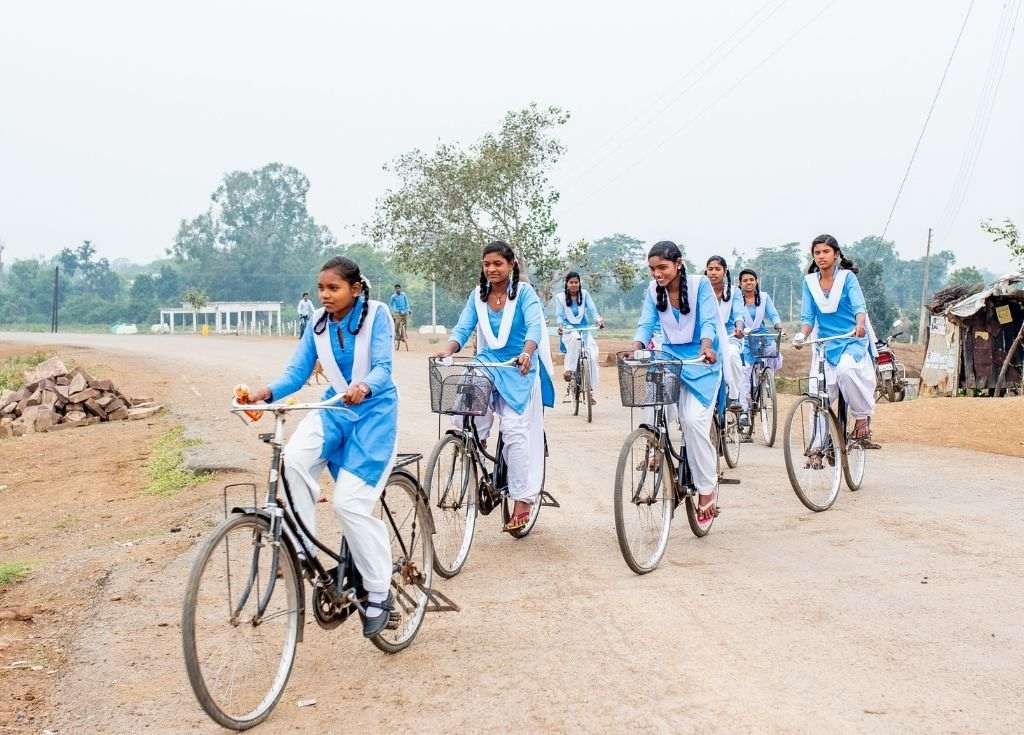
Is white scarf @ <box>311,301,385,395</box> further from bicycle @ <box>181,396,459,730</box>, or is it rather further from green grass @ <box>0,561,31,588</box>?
green grass @ <box>0,561,31,588</box>

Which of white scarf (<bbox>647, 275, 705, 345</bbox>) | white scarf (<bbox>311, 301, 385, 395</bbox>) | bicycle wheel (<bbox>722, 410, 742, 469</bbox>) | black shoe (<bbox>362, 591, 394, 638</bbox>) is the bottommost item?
black shoe (<bbox>362, 591, 394, 638</bbox>)

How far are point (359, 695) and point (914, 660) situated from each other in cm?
247

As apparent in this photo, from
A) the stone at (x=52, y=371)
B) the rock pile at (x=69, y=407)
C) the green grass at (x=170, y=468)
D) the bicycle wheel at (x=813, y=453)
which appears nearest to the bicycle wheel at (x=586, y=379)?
the green grass at (x=170, y=468)

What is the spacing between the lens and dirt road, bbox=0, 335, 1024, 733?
4.56m

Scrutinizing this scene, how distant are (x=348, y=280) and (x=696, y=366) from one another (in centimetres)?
305

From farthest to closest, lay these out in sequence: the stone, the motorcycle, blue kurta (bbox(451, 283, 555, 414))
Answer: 1. the motorcycle
2. the stone
3. blue kurta (bbox(451, 283, 555, 414))

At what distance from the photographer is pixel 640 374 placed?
685 centimetres

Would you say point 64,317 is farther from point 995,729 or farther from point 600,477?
point 995,729

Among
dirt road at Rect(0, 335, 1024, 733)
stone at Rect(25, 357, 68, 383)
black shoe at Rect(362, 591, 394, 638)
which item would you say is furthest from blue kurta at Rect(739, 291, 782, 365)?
stone at Rect(25, 357, 68, 383)

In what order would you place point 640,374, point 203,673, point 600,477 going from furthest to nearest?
1. point 600,477
2. point 640,374
3. point 203,673

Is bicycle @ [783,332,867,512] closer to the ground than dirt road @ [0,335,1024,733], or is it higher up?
higher up

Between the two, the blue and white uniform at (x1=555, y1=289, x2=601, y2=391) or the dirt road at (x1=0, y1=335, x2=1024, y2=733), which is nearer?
the dirt road at (x1=0, y1=335, x2=1024, y2=733)

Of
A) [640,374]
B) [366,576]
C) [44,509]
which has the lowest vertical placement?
[44,509]

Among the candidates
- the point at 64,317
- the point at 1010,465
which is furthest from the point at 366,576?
the point at 64,317
